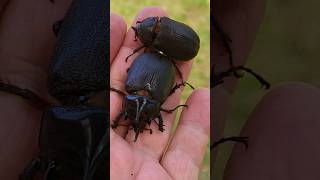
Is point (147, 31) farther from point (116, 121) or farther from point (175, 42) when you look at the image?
point (116, 121)

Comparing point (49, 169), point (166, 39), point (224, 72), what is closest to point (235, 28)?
point (224, 72)

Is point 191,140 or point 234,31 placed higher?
point 234,31

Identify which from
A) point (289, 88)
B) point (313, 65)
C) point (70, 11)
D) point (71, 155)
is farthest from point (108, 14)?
point (313, 65)

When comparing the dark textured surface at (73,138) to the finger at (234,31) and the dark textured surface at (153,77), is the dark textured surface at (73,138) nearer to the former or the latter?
the dark textured surface at (153,77)

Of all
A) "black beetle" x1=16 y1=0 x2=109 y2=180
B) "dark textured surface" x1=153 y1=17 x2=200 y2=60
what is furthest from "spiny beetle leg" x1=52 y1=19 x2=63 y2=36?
"dark textured surface" x1=153 y1=17 x2=200 y2=60

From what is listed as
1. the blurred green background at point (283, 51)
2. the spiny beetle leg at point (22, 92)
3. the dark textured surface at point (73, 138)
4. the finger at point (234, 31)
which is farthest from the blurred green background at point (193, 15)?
the dark textured surface at point (73, 138)

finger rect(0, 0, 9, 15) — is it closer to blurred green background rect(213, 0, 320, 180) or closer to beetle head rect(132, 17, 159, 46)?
beetle head rect(132, 17, 159, 46)
